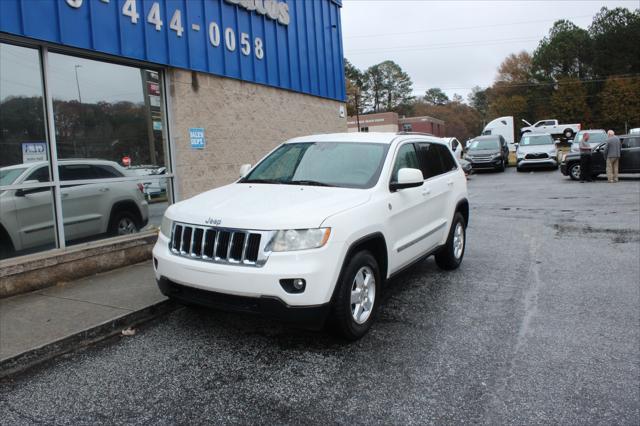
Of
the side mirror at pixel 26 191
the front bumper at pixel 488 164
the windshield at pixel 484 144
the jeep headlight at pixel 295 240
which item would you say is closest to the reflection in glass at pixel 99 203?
the side mirror at pixel 26 191

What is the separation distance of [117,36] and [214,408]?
5691mm

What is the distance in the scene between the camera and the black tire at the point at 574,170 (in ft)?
63.8

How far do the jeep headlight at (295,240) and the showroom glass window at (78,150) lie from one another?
390 cm

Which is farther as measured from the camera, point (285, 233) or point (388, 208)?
point (388, 208)

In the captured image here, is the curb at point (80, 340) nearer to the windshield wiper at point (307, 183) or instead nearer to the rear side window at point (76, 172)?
the windshield wiper at point (307, 183)

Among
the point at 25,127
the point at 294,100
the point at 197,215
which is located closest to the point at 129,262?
the point at 25,127

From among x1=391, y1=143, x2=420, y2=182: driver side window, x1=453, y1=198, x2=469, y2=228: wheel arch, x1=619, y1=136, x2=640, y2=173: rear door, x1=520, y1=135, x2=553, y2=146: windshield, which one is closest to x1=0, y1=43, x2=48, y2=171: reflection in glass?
x1=391, y1=143, x2=420, y2=182: driver side window

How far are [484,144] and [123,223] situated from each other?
22.2 m

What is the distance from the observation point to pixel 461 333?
4598 mm

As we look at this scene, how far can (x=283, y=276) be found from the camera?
3.74 m

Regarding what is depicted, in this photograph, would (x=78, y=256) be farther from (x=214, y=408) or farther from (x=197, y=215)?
(x=214, y=408)

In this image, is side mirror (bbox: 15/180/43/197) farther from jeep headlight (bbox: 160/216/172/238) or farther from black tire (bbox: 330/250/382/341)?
black tire (bbox: 330/250/382/341)

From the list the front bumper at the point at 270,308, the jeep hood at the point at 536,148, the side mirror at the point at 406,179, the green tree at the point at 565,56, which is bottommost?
the front bumper at the point at 270,308

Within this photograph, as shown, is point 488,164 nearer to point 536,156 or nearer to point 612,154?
point 536,156
